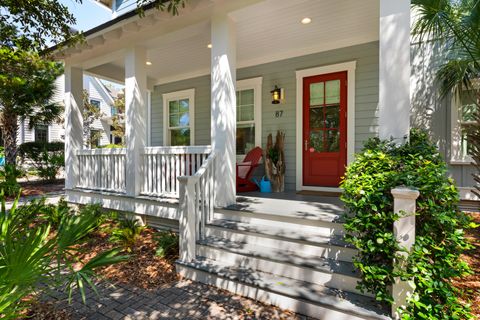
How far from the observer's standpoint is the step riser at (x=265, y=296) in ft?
7.30

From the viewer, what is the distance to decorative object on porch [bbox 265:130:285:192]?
5.49m

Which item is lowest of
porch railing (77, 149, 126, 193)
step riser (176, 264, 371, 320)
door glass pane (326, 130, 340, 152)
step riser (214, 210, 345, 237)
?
step riser (176, 264, 371, 320)

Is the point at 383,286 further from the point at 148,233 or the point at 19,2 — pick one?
the point at 19,2

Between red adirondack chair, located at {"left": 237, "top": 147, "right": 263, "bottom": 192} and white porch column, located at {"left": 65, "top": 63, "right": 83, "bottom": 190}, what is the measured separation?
3678 mm

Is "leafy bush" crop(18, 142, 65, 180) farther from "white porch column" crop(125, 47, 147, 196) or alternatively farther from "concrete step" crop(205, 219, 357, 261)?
"concrete step" crop(205, 219, 357, 261)

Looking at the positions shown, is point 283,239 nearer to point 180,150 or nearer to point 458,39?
point 180,150

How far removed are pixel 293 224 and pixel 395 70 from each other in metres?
2.03

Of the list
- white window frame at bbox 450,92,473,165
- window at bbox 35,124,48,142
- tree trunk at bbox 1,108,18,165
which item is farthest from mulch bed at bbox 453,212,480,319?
window at bbox 35,124,48,142

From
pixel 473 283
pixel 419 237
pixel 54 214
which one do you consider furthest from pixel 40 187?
pixel 473 283

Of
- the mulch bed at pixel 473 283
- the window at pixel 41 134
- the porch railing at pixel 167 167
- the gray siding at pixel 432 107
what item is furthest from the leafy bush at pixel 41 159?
the mulch bed at pixel 473 283

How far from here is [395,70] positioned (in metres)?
2.78

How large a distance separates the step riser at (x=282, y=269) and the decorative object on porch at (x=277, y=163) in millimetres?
2565

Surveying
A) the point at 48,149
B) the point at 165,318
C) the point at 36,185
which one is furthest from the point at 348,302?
the point at 48,149

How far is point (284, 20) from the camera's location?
165 inches
